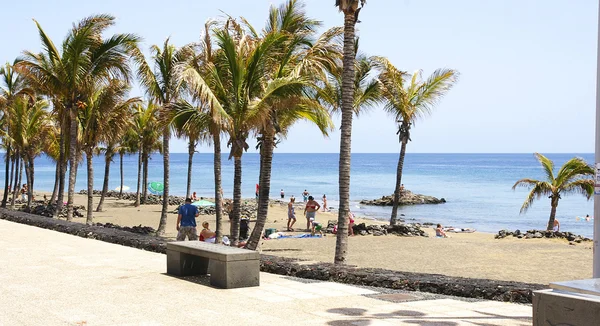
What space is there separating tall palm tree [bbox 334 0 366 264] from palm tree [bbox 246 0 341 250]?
125 cm

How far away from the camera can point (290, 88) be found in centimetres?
1548

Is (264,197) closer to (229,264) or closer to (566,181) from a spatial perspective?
(229,264)

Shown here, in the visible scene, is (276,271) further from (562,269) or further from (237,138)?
(562,269)

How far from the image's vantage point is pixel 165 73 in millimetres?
23531

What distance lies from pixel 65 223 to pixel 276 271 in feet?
31.4

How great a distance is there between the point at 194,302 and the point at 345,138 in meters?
6.29

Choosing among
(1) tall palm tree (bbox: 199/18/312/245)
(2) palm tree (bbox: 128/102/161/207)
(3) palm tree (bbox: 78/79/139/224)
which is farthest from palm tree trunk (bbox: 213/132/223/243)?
(2) palm tree (bbox: 128/102/161/207)

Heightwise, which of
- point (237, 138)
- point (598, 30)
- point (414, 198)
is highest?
point (598, 30)

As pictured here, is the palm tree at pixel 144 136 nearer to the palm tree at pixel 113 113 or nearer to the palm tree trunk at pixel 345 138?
the palm tree at pixel 113 113

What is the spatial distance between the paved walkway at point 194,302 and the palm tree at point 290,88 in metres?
5.44

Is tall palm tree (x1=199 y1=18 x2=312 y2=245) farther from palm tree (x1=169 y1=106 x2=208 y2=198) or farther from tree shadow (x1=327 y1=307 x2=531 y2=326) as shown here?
tree shadow (x1=327 y1=307 x2=531 y2=326)

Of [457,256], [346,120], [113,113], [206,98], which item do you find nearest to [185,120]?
[206,98]

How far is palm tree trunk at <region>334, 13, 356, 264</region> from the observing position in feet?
46.2

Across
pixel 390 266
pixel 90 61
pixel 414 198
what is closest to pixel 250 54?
pixel 390 266
